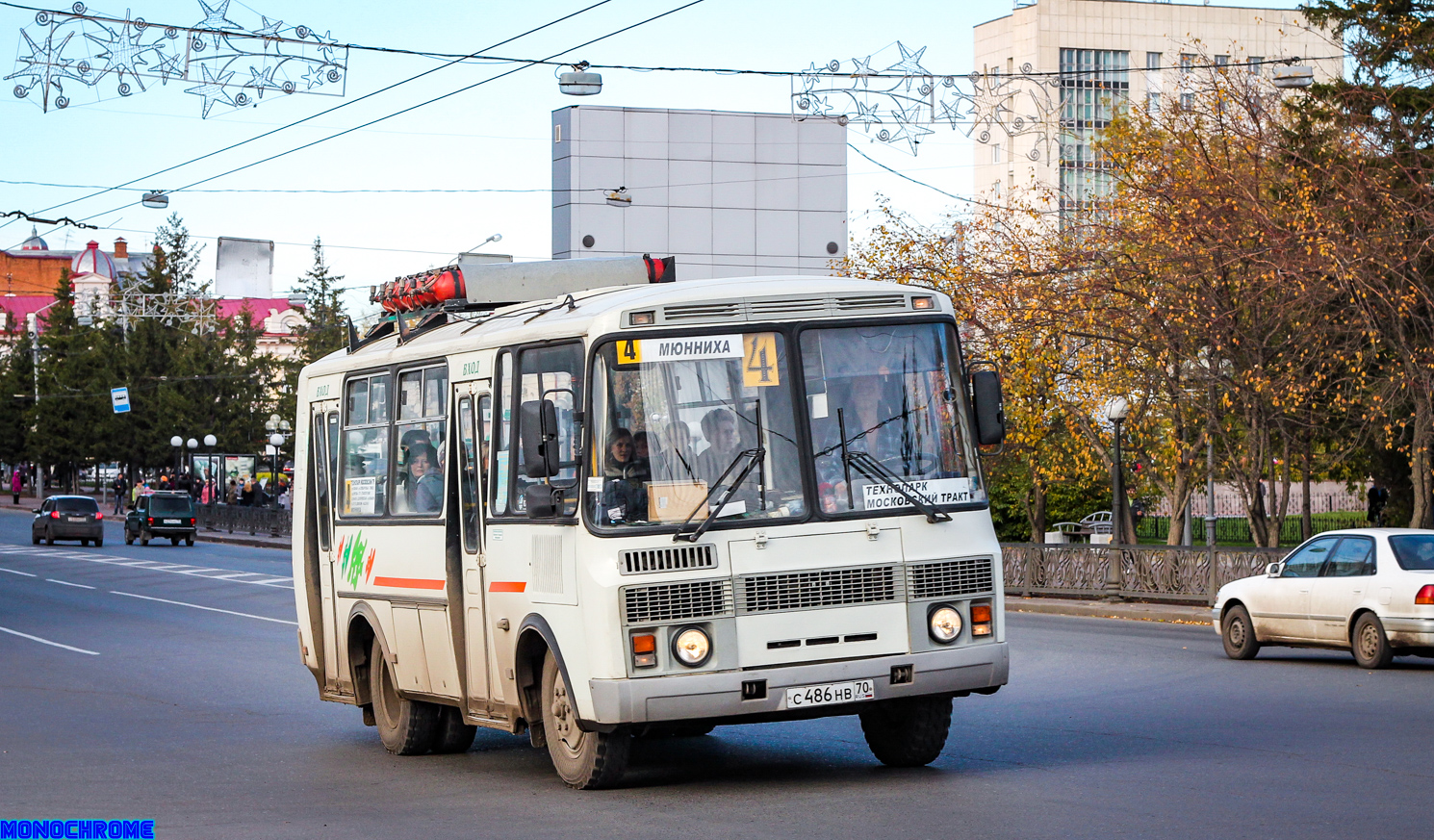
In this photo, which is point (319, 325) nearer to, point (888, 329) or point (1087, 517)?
point (1087, 517)

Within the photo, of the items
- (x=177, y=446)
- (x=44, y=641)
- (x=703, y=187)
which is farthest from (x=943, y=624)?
(x=177, y=446)

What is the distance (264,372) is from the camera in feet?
301

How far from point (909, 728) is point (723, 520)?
198cm

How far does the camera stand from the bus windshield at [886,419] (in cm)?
991

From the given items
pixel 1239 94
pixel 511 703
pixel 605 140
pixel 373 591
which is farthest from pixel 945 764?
pixel 605 140

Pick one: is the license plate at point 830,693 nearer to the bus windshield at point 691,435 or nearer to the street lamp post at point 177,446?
the bus windshield at point 691,435

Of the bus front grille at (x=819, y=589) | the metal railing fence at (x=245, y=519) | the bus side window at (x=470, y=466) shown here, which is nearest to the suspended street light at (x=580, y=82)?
the bus side window at (x=470, y=466)

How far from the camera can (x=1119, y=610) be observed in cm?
2739

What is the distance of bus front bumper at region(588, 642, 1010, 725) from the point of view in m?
9.38

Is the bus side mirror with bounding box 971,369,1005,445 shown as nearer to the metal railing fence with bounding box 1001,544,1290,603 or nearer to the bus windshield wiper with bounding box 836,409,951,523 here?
the bus windshield wiper with bounding box 836,409,951,523

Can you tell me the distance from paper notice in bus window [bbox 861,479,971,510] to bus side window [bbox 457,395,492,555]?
98.4 inches

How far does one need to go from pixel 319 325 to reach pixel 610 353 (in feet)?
318

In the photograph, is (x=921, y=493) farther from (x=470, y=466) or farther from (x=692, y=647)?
(x=470, y=466)

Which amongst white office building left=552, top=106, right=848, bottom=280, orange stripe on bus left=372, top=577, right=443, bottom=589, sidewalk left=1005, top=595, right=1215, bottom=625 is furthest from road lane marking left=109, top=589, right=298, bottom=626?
white office building left=552, top=106, right=848, bottom=280
